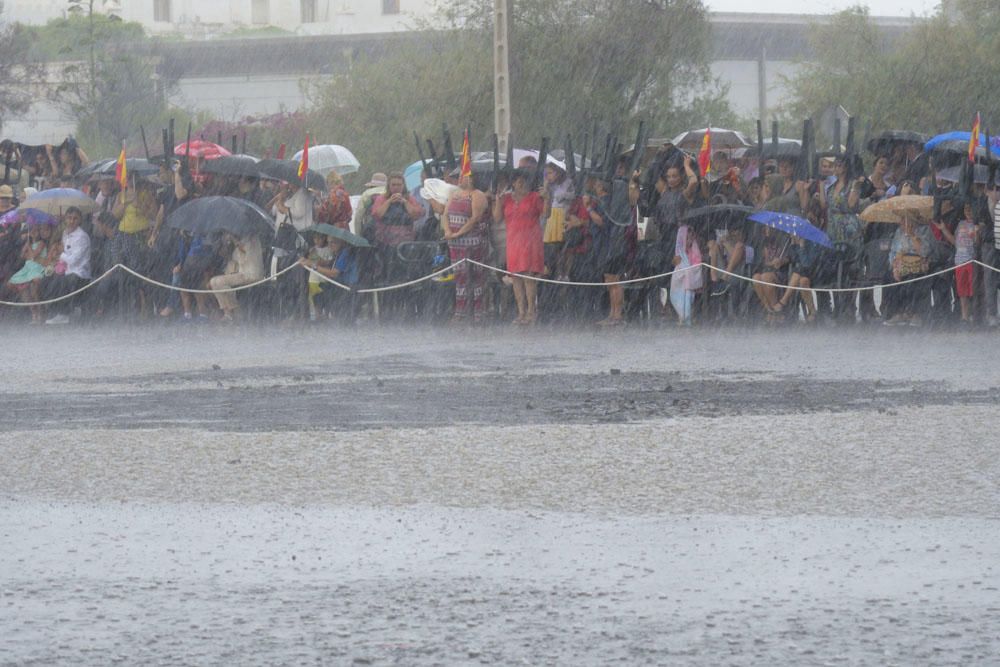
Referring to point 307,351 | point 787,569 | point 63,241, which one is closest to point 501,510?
point 787,569

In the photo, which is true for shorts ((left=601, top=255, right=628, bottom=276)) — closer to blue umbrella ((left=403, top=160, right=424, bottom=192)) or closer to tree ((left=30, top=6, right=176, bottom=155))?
blue umbrella ((left=403, top=160, right=424, bottom=192))

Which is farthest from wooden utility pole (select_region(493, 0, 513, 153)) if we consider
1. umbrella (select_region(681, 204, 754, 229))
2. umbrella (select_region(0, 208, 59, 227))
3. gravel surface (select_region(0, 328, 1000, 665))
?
gravel surface (select_region(0, 328, 1000, 665))

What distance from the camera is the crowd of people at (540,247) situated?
786 inches

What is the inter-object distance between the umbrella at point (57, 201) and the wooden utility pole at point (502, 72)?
25.7ft

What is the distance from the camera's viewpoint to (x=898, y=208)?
1916 centimetres

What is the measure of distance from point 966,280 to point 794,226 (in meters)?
1.86

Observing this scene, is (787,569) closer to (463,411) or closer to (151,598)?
(151,598)

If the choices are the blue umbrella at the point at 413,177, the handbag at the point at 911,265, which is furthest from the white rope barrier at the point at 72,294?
the handbag at the point at 911,265

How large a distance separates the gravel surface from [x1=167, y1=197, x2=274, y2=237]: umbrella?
21.9ft

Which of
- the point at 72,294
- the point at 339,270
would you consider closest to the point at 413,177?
the point at 339,270

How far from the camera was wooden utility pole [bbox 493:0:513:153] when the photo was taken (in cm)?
2969

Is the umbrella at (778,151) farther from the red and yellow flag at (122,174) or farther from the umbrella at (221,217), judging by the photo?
the red and yellow flag at (122,174)

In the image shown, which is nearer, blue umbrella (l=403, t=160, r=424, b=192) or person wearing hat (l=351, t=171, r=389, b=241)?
person wearing hat (l=351, t=171, r=389, b=241)

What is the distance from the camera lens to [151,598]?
640 centimetres
